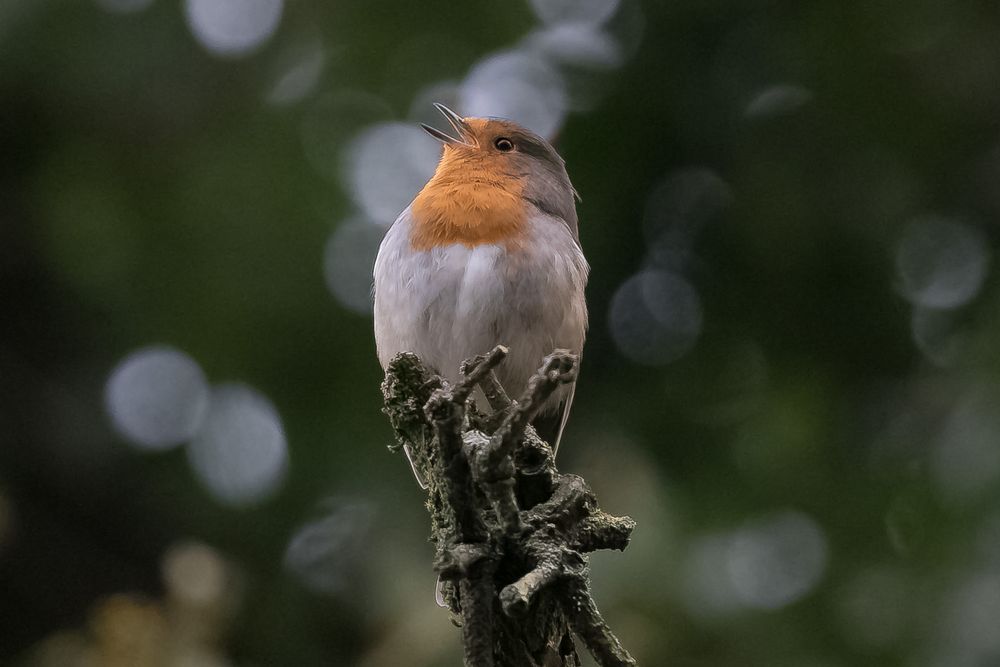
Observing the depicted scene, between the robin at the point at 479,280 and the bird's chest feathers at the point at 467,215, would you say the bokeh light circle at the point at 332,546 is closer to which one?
the robin at the point at 479,280

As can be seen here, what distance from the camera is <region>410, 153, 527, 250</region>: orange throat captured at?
4.25 meters

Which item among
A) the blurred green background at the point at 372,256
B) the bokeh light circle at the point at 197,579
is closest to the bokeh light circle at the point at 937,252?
the blurred green background at the point at 372,256

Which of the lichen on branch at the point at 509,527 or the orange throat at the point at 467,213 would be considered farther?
the orange throat at the point at 467,213

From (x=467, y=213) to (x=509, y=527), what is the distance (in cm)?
215

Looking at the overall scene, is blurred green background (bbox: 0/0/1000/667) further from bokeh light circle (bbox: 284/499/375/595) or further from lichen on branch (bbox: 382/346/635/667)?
lichen on branch (bbox: 382/346/635/667)

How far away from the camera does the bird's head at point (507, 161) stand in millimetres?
4691

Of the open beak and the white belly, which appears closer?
the white belly

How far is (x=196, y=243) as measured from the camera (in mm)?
5039

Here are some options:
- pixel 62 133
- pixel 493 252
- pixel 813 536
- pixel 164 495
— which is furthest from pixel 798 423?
pixel 62 133

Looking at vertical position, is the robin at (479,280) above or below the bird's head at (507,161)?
below

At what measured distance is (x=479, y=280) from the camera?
4.12 meters

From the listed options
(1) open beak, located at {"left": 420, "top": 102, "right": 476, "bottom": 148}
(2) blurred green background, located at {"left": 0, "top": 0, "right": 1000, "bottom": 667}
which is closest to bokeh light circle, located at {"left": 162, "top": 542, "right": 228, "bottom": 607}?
(2) blurred green background, located at {"left": 0, "top": 0, "right": 1000, "bottom": 667}

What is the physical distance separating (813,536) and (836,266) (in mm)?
1355

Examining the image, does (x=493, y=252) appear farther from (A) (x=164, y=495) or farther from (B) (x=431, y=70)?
(A) (x=164, y=495)
